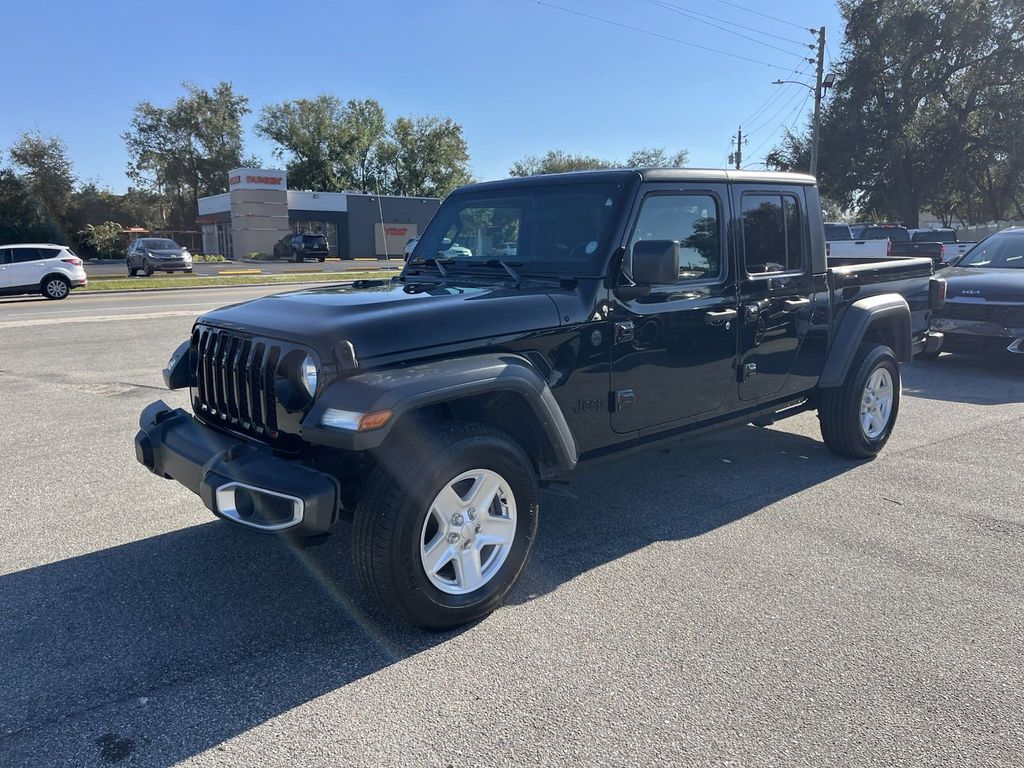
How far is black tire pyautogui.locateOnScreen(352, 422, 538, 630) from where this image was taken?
3.08 m

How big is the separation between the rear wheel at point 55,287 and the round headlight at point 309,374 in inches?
816

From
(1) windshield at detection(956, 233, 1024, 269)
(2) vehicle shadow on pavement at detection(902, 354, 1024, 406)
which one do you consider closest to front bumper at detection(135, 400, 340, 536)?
(2) vehicle shadow on pavement at detection(902, 354, 1024, 406)

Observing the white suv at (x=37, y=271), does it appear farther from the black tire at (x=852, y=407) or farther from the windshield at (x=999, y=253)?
the black tire at (x=852, y=407)

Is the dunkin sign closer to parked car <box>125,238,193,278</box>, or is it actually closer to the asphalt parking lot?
parked car <box>125,238,193,278</box>

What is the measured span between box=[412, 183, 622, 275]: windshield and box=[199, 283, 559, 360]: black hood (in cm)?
35

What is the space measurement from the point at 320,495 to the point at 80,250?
203 feet

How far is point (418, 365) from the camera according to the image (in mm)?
3232

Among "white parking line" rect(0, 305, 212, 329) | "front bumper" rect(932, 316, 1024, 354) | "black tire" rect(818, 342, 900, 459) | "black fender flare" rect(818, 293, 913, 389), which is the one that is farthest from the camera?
"white parking line" rect(0, 305, 212, 329)

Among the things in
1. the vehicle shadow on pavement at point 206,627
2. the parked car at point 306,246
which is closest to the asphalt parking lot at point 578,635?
the vehicle shadow on pavement at point 206,627

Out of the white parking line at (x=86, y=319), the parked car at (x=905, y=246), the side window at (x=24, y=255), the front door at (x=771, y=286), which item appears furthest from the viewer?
the side window at (x=24, y=255)

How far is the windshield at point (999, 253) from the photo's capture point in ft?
34.1

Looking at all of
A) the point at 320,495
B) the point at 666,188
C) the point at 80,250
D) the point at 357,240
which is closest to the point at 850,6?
the point at 357,240

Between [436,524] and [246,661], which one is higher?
[436,524]

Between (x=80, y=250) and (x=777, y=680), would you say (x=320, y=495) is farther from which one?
(x=80, y=250)
